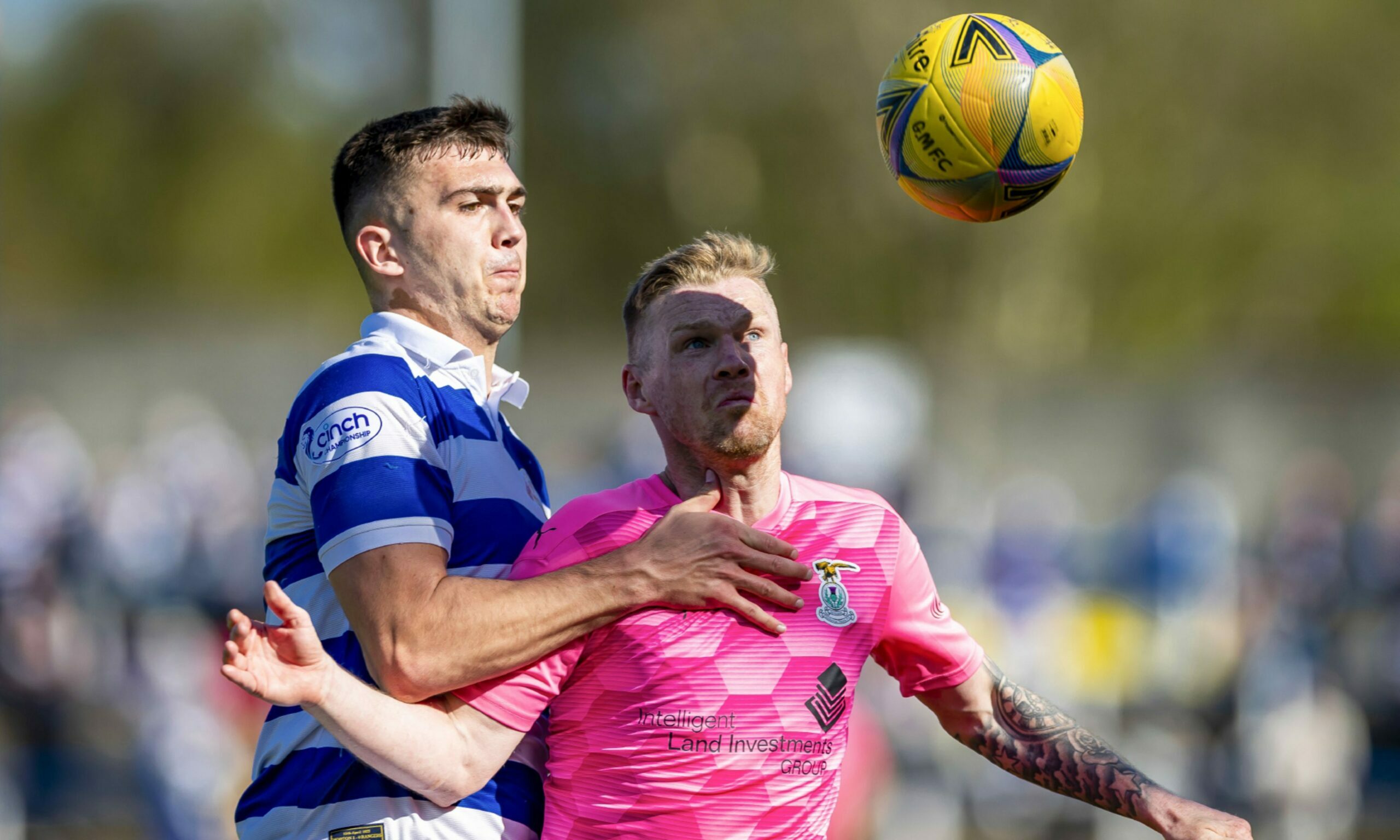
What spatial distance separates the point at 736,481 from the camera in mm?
3523

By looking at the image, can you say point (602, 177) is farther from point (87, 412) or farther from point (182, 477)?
point (182, 477)

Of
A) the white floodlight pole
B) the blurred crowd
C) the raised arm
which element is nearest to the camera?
the raised arm

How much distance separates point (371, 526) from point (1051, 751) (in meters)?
1.86

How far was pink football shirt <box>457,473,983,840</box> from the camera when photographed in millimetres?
3262

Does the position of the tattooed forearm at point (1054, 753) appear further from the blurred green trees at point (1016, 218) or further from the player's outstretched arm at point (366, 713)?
the blurred green trees at point (1016, 218)

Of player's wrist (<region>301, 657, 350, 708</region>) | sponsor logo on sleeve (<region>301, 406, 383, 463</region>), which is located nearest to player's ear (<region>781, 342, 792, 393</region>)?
sponsor logo on sleeve (<region>301, 406, 383, 463</region>)

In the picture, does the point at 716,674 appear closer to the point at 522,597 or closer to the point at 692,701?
the point at 692,701

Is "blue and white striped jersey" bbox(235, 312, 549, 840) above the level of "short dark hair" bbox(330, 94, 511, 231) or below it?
below

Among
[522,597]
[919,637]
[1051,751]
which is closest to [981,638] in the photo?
[1051,751]

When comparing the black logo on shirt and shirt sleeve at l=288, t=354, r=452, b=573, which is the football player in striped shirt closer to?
shirt sleeve at l=288, t=354, r=452, b=573

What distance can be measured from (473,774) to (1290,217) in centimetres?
2259

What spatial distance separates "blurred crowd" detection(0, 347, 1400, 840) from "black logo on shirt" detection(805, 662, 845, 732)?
5623 mm

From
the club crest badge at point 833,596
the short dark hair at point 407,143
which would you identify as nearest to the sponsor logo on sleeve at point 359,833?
the club crest badge at point 833,596

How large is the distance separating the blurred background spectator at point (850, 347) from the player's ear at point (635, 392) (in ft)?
18.2
